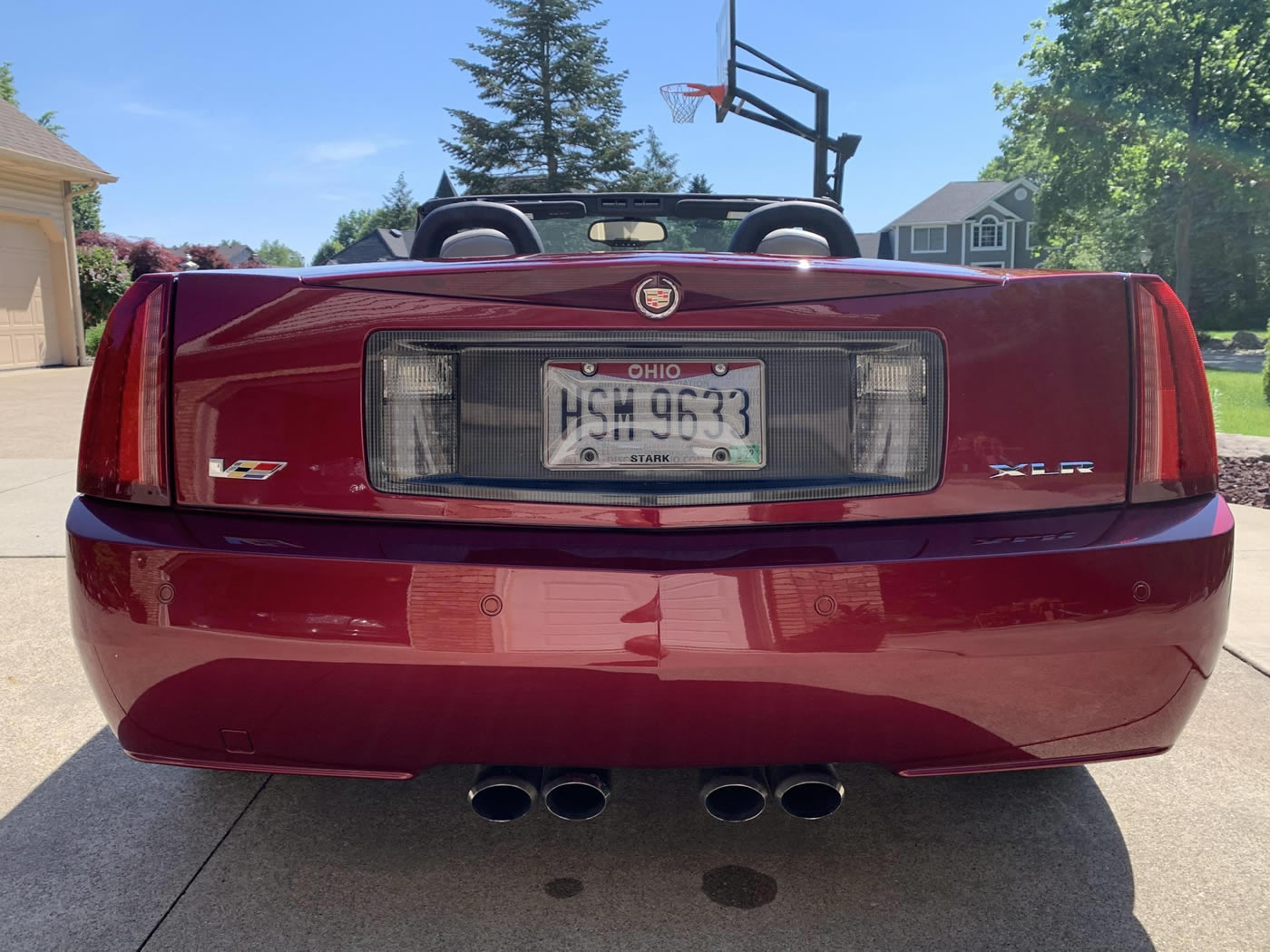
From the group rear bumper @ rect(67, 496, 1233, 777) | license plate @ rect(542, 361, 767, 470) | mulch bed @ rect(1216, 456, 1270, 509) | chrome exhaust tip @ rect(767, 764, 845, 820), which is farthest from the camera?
mulch bed @ rect(1216, 456, 1270, 509)

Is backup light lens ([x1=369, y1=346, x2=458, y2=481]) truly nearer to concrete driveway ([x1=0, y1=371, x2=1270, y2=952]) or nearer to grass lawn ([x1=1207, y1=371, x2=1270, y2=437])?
concrete driveway ([x1=0, y1=371, x2=1270, y2=952])

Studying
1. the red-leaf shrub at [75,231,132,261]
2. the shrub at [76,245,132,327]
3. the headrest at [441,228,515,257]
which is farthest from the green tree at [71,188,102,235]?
the headrest at [441,228,515,257]

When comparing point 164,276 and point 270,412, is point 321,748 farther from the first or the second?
point 164,276

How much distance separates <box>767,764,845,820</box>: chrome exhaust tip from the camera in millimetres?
1900

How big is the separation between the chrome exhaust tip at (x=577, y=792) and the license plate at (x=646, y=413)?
57cm

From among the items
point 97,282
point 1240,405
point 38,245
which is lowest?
point 1240,405

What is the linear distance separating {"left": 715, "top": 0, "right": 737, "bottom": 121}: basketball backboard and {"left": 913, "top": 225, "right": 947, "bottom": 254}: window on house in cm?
5435

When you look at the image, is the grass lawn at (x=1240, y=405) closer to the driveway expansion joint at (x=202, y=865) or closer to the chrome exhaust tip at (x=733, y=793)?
the chrome exhaust tip at (x=733, y=793)

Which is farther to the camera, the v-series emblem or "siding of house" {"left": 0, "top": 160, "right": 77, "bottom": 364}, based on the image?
"siding of house" {"left": 0, "top": 160, "right": 77, "bottom": 364}

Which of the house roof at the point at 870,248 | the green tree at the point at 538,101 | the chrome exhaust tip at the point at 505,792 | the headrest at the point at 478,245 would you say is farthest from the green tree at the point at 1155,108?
the chrome exhaust tip at the point at 505,792

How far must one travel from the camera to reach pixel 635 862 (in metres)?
2.18

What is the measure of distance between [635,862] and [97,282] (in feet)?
79.5

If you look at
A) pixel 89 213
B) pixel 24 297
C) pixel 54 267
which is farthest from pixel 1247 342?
pixel 89 213

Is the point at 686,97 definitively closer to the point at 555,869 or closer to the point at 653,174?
the point at 555,869
